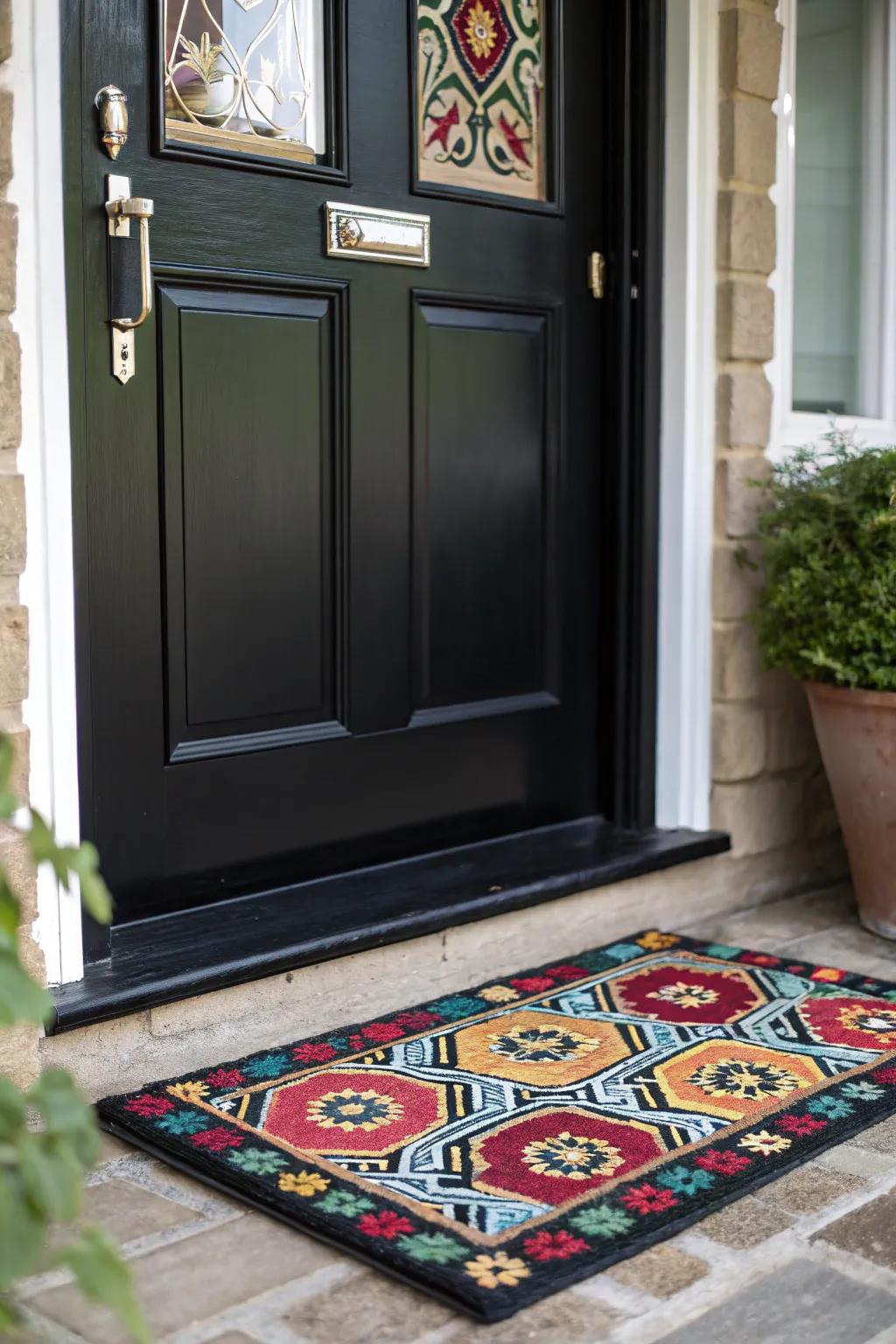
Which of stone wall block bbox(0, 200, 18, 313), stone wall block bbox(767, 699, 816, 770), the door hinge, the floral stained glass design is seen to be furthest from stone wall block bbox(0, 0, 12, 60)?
stone wall block bbox(767, 699, 816, 770)

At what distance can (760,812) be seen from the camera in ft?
10.0

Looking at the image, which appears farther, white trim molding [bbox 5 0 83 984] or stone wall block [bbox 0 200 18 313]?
white trim molding [bbox 5 0 83 984]

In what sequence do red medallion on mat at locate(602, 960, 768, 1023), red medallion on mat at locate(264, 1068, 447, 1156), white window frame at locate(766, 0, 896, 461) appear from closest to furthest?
1. red medallion on mat at locate(264, 1068, 447, 1156)
2. red medallion on mat at locate(602, 960, 768, 1023)
3. white window frame at locate(766, 0, 896, 461)

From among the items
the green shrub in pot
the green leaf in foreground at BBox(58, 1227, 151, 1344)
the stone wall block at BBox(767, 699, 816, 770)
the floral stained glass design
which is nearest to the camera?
the green leaf in foreground at BBox(58, 1227, 151, 1344)

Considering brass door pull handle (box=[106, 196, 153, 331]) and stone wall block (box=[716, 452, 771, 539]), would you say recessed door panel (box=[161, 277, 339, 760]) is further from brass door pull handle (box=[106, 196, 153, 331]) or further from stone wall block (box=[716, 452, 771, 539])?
stone wall block (box=[716, 452, 771, 539])

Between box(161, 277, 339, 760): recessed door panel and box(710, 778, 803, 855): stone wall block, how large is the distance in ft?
3.02

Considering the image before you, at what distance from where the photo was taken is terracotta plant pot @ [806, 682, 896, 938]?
2.72m

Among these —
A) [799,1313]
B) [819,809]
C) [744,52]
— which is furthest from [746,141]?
[799,1313]

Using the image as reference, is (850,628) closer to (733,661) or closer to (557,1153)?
(733,661)

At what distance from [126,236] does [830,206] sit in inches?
70.5

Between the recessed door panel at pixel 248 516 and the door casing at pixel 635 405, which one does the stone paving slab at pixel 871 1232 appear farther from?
the door casing at pixel 635 405

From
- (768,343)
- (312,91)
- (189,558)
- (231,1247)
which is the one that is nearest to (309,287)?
(312,91)

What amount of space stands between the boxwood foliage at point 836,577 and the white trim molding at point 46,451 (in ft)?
4.59

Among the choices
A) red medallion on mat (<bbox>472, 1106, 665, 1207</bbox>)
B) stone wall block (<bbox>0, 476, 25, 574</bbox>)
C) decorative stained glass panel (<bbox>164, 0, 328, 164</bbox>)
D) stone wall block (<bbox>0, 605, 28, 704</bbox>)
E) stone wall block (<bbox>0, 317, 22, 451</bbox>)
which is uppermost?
decorative stained glass panel (<bbox>164, 0, 328, 164</bbox>)
